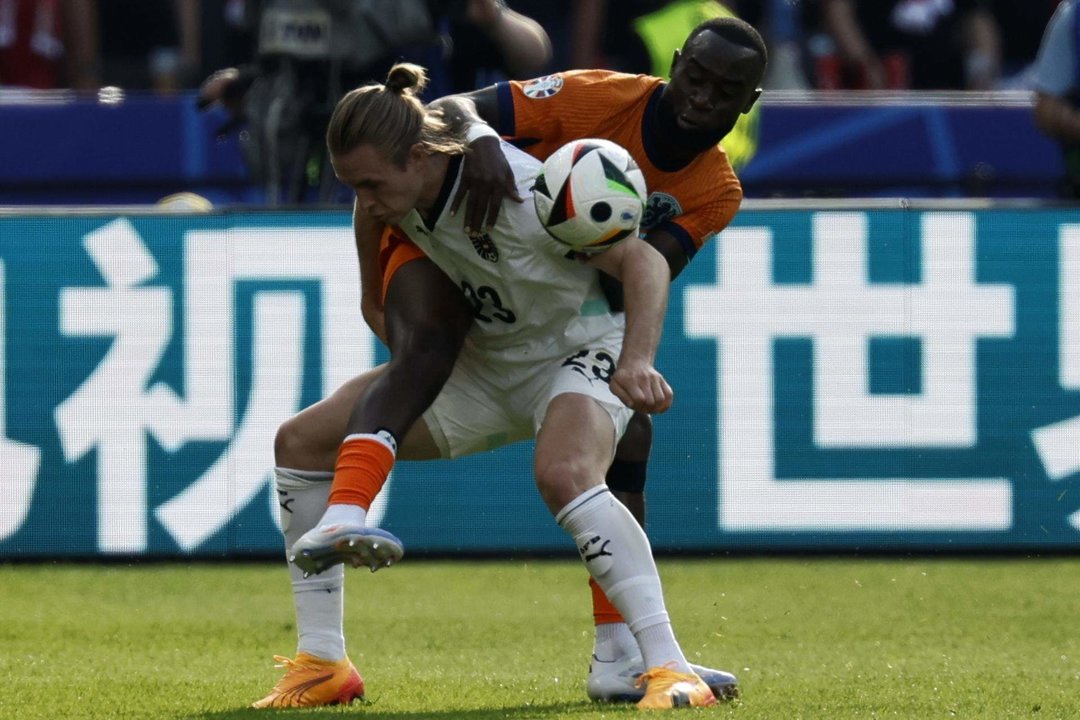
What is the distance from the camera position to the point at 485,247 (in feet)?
17.1

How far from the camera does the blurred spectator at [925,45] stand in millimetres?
12242

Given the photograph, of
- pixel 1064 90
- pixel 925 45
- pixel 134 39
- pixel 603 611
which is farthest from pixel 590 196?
pixel 134 39

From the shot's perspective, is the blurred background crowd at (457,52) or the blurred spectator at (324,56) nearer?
the blurred spectator at (324,56)

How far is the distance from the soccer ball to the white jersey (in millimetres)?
97

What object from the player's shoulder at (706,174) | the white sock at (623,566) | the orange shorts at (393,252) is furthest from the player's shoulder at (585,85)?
the white sock at (623,566)

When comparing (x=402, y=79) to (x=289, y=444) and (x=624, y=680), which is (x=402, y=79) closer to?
(x=289, y=444)

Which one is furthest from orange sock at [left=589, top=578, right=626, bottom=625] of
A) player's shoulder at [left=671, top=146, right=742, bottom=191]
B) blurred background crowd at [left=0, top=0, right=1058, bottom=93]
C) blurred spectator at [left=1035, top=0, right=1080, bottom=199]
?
blurred background crowd at [left=0, top=0, right=1058, bottom=93]

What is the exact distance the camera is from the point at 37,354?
8070mm

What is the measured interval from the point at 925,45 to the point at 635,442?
24.6 ft

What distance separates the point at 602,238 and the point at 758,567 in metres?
3.42

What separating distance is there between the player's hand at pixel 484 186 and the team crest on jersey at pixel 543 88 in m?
0.59

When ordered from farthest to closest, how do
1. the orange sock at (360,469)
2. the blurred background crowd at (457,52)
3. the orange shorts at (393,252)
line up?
the blurred background crowd at (457,52)
the orange shorts at (393,252)
the orange sock at (360,469)

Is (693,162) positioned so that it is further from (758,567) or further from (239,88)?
(239,88)

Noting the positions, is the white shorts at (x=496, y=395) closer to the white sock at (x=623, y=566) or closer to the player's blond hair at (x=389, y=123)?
the white sock at (x=623, y=566)
